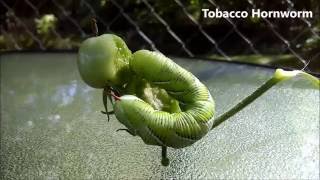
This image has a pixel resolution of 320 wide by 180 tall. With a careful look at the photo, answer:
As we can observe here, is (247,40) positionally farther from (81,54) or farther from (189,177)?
(81,54)

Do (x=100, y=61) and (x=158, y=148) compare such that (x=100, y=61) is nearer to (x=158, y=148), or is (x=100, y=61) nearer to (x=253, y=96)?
(x=253, y=96)

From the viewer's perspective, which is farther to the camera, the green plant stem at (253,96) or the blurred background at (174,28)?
the blurred background at (174,28)

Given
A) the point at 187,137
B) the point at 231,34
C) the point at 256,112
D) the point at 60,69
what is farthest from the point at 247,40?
the point at 187,137

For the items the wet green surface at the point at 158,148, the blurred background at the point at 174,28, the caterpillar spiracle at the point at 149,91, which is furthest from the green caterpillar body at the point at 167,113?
the blurred background at the point at 174,28

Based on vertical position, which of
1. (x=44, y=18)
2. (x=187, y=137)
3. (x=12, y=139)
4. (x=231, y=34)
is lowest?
(x=44, y=18)

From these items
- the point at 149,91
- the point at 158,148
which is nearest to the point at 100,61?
the point at 149,91

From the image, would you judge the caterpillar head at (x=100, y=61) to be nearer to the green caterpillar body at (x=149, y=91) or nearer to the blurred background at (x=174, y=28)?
the green caterpillar body at (x=149, y=91)
